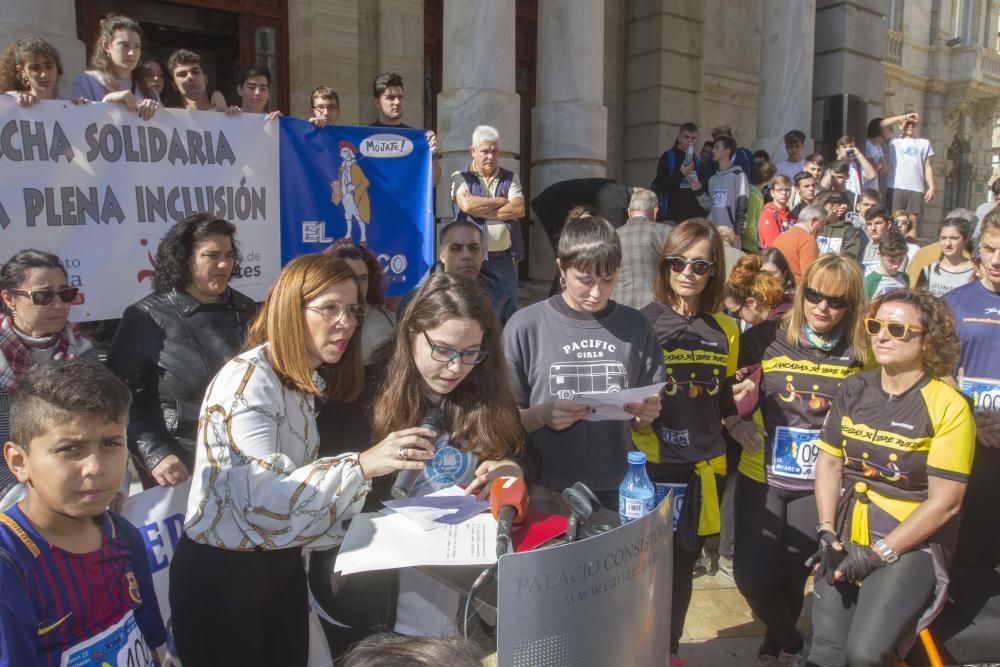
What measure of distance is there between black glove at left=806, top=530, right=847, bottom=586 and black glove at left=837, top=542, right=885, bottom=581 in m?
0.07

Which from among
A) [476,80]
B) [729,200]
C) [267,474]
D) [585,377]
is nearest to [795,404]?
[585,377]

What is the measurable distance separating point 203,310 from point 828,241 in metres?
6.22

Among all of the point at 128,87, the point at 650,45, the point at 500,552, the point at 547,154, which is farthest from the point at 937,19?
the point at 500,552

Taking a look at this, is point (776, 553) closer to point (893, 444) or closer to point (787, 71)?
point (893, 444)

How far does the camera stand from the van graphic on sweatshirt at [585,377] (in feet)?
9.82

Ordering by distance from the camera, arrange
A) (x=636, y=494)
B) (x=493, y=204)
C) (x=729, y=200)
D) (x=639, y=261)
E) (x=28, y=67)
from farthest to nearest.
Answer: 1. (x=729, y=200)
2. (x=493, y=204)
3. (x=639, y=261)
4. (x=28, y=67)
5. (x=636, y=494)

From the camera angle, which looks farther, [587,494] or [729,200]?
[729,200]

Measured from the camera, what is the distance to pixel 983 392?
3809 millimetres

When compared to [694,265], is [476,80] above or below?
above

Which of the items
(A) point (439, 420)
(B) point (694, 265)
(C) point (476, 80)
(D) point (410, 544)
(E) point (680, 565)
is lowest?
(E) point (680, 565)

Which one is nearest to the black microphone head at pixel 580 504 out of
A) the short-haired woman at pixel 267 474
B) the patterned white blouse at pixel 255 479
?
the short-haired woman at pixel 267 474

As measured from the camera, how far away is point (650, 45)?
13133 mm

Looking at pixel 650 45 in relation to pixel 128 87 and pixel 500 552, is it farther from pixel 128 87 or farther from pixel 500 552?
pixel 500 552

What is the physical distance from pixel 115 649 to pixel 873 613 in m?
2.59
